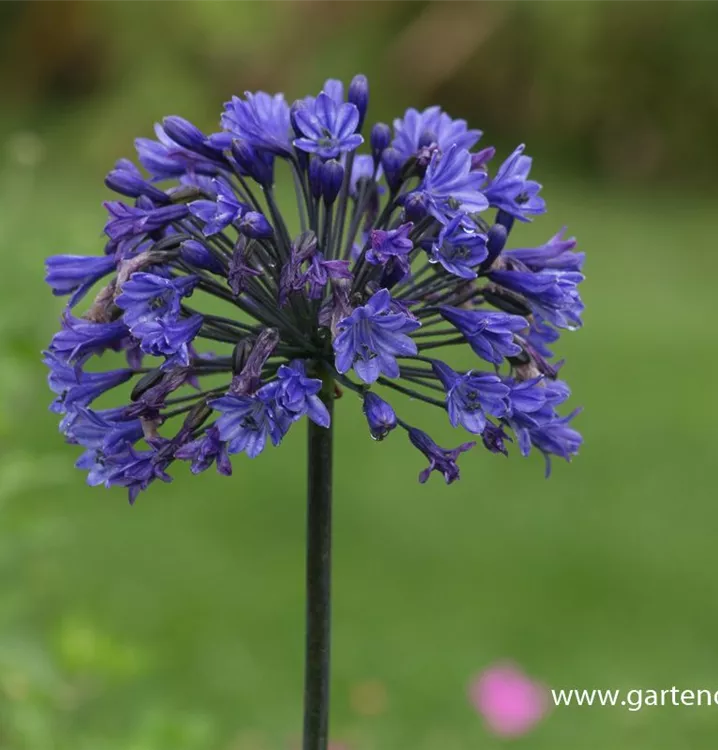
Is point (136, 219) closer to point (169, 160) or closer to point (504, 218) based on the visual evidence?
point (169, 160)

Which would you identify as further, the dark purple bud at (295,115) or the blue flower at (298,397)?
the dark purple bud at (295,115)

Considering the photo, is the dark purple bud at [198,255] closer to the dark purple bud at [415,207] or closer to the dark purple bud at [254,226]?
the dark purple bud at [254,226]

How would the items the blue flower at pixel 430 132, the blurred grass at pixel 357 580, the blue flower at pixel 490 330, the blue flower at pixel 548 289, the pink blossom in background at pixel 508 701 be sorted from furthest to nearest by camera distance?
the pink blossom in background at pixel 508 701 < the blurred grass at pixel 357 580 < the blue flower at pixel 430 132 < the blue flower at pixel 548 289 < the blue flower at pixel 490 330

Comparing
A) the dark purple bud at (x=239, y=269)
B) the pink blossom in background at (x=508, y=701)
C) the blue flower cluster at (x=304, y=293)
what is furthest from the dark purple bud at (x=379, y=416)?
the pink blossom in background at (x=508, y=701)

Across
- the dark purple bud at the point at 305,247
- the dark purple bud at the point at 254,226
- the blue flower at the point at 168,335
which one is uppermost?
the dark purple bud at the point at 254,226

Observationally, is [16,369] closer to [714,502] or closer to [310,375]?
[310,375]

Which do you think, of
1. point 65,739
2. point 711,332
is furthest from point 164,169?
point 711,332

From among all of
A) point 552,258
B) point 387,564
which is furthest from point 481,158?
point 387,564
